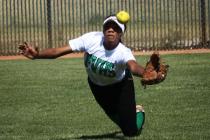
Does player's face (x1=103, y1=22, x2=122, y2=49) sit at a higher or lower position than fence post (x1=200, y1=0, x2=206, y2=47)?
higher

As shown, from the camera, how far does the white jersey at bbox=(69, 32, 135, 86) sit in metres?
8.38

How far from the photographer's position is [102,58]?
8438mm

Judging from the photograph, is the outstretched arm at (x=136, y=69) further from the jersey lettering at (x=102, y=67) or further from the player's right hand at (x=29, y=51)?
the player's right hand at (x=29, y=51)

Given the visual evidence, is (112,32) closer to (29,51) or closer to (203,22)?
(29,51)

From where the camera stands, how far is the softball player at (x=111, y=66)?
328 inches

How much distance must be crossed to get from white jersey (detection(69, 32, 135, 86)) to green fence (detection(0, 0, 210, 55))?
15.0 m

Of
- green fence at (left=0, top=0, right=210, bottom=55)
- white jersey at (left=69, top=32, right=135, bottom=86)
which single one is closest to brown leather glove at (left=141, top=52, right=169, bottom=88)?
white jersey at (left=69, top=32, right=135, bottom=86)

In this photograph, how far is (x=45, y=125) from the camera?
9.97m

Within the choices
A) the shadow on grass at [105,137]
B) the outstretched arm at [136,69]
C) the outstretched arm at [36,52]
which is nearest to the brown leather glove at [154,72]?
the outstretched arm at [136,69]

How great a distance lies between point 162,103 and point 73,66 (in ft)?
21.8

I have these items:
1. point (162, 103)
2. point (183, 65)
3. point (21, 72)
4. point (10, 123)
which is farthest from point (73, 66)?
point (10, 123)

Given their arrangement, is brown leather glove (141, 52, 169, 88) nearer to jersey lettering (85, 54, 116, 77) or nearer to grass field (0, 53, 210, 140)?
jersey lettering (85, 54, 116, 77)

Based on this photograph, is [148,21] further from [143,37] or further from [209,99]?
[209,99]

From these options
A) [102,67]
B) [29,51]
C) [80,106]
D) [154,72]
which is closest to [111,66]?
[102,67]
